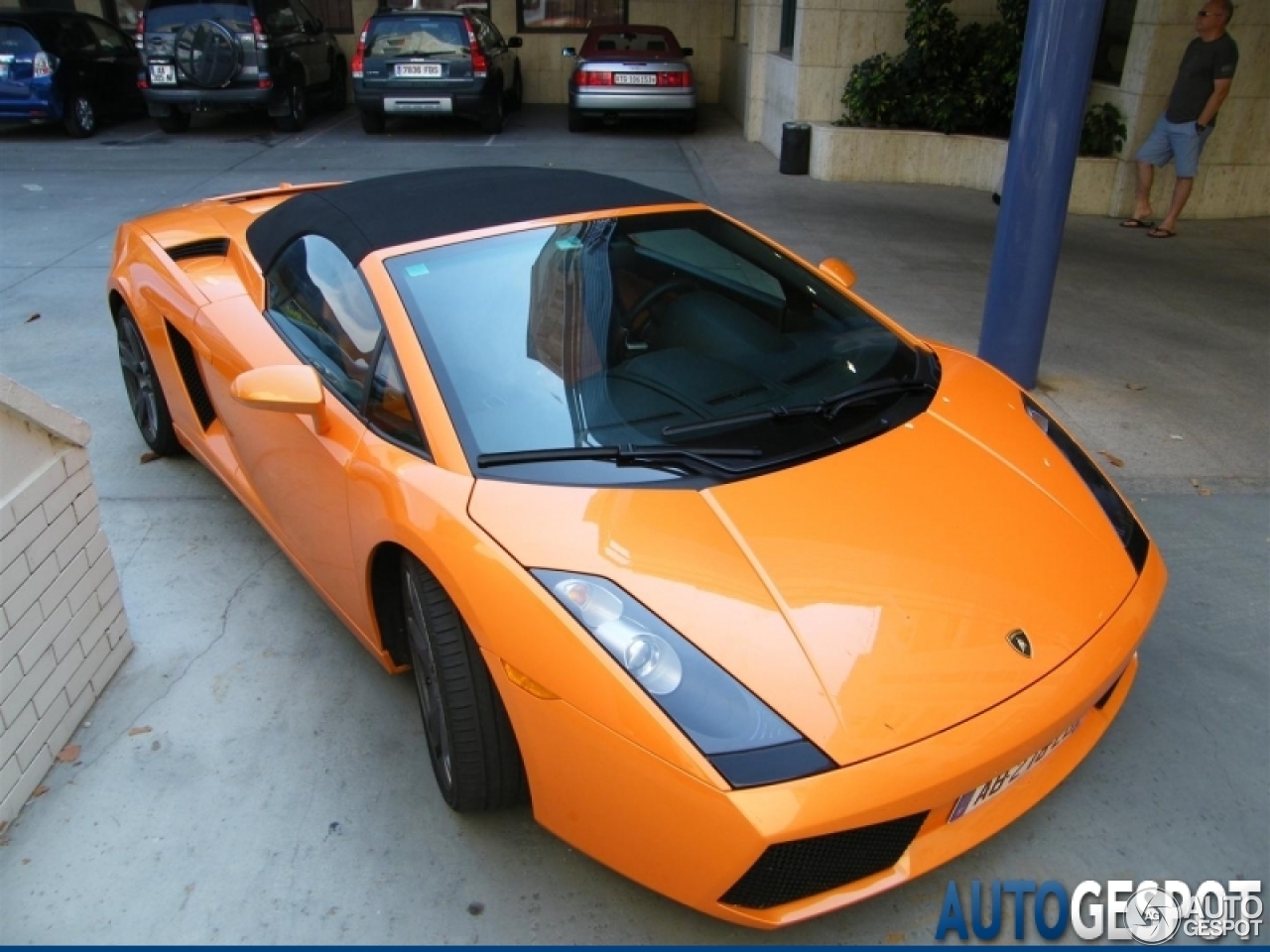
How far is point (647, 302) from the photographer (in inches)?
116

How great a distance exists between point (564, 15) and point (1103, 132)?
11.0 metres

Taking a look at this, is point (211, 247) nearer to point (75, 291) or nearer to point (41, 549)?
point (41, 549)

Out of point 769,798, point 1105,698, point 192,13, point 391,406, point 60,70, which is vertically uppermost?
point 192,13

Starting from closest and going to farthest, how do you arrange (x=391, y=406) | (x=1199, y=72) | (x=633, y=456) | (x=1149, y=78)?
1. (x=633, y=456)
2. (x=391, y=406)
3. (x=1199, y=72)
4. (x=1149, y=78)

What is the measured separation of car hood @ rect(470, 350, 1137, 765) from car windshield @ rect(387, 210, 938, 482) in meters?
0.12

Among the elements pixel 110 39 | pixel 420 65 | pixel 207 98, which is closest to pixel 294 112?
pixel 207 98

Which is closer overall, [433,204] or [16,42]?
[433,204]

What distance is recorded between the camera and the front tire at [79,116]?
1234 cm

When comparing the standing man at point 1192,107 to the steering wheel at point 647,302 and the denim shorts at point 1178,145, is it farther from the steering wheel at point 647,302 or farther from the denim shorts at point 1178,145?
the steering wheel at point 647,302

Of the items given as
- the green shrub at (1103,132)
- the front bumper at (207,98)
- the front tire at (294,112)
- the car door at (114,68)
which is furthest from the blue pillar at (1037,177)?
the car door at (114,68)

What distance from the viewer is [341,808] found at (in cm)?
254

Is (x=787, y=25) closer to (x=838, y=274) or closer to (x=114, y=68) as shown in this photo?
(x=114, y=68)

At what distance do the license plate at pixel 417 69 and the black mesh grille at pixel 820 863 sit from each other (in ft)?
42.1

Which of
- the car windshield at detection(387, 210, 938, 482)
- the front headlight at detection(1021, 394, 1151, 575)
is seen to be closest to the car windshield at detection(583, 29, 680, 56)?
the car windshield at detection(387, 210, 938, 482)
